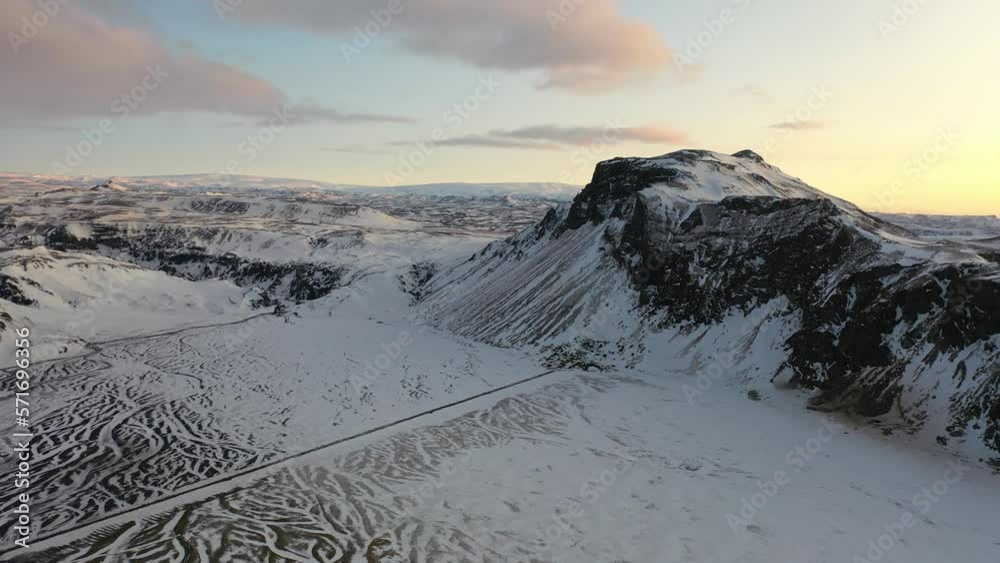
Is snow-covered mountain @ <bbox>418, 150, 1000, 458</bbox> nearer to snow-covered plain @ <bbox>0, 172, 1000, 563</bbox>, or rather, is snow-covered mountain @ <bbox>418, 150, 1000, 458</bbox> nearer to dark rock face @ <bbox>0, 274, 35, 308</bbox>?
snow-covered plain @ <bbox>0, 172, 1000, 563</bbox>

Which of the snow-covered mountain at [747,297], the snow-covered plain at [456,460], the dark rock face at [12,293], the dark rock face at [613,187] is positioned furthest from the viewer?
the dark rock face at [613,187]

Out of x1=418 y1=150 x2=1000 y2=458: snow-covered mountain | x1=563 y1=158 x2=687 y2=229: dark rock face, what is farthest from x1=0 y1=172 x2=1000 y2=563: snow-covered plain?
x1=563 y1=158 x2=687 y2=229: dark rock face

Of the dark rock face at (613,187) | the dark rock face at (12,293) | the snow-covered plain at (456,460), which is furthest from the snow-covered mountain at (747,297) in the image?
the dark rock face at (12,293)

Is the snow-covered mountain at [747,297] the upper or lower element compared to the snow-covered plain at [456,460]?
upper

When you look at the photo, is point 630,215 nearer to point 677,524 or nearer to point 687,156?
point 687,156

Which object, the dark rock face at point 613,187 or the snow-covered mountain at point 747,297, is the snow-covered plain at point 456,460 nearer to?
A: the snow-covered mountain at point 747,297
